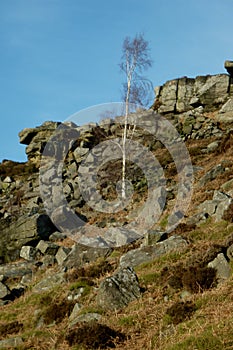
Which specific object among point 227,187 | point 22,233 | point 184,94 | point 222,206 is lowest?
point 22,233

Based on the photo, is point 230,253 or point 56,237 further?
point 56,237

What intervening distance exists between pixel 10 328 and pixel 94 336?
5225 millimetres

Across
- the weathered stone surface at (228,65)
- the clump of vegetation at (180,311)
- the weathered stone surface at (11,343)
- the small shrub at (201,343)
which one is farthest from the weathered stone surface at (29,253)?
the weathered stone surface at (228,65)

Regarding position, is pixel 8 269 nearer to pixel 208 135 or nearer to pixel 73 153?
pixel 73 153

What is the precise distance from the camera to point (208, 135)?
145 feet

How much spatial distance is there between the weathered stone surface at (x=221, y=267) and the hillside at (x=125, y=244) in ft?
0.14

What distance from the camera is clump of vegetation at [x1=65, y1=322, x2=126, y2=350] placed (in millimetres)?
10398

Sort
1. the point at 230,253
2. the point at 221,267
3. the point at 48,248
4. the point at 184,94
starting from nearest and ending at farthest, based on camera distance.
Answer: the point at 221,267 < the point at 230,253 < the point at 48,248 < the point at 184,94

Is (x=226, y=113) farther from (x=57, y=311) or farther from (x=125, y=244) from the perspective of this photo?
Answer: (x=57, y=311)

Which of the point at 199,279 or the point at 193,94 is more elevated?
the point at 193,94

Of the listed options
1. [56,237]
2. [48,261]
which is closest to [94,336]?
[48,261]

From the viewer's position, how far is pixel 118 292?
1304 cm

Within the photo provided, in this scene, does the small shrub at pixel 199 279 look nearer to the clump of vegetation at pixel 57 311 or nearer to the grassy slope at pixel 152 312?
the grassy slope at pixel 152 312

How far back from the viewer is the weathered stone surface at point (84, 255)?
19.3 metres
